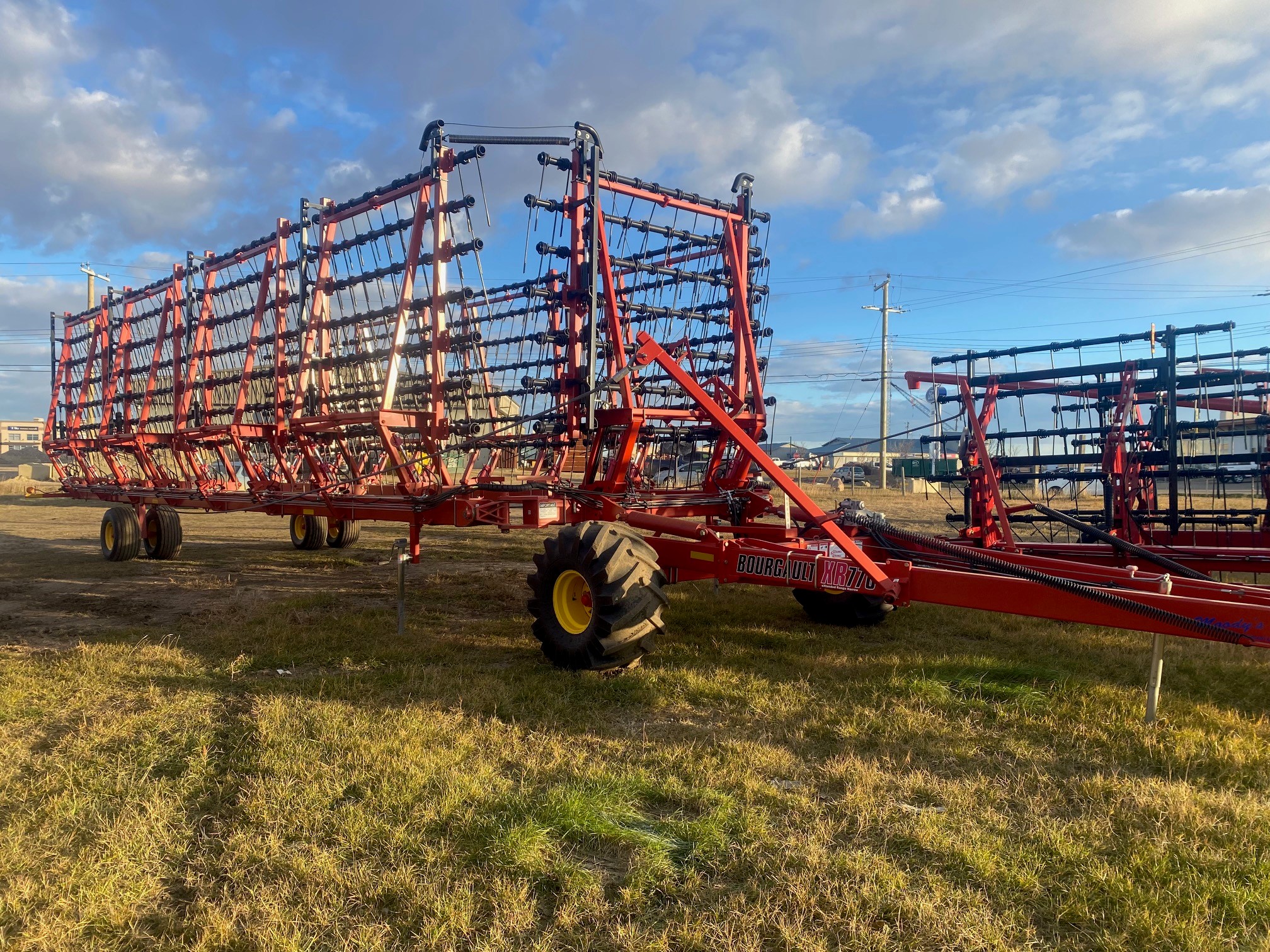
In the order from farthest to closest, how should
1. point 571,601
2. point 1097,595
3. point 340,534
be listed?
point 340,534 < point 571,601 < point 1097,595

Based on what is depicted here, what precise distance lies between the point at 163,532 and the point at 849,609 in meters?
10.5

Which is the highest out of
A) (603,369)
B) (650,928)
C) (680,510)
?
(603,369)

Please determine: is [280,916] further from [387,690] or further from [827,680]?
[827,680]

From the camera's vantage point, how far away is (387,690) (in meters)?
5.03

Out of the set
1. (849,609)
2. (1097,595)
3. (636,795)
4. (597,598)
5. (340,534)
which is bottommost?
(636,795)

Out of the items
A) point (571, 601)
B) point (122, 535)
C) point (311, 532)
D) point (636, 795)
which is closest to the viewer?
point (636, 795)

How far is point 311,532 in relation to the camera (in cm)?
1331

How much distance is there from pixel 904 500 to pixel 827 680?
80.7ft

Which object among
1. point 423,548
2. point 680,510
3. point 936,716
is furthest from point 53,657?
point 423,548

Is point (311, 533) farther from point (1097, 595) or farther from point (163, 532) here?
point (1097, 595)

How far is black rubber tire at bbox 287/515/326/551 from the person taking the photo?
43.5 feet

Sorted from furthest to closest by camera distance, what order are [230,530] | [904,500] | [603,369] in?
[904,500], [230,530], [603,369]

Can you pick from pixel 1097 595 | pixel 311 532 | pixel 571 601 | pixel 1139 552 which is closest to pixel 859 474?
pixel 311 532

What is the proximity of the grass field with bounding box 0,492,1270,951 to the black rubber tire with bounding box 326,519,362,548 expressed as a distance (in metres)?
6.82
